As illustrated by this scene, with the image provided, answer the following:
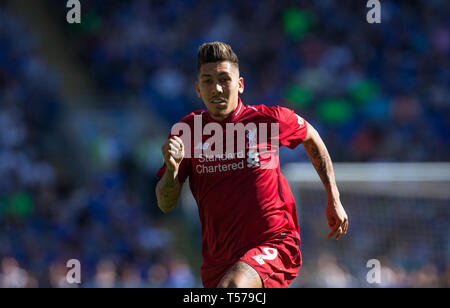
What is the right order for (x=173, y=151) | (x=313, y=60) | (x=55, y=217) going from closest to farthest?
1. (x=173, y=151)
2. (x=55, y=217)
3. (x=313, y=60)

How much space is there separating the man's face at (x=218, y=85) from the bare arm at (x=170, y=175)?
1.42ft

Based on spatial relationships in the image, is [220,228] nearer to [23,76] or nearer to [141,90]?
[141,90]

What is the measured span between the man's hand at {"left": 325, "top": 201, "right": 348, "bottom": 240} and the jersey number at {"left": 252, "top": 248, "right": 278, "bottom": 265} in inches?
16.8

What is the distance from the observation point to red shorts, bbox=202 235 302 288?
12.0ft

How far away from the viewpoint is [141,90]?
11023 millimetres

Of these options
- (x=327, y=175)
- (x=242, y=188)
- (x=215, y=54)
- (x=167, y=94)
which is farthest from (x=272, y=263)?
(x=167, y=94)

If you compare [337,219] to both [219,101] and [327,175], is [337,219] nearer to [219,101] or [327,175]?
[327,175]

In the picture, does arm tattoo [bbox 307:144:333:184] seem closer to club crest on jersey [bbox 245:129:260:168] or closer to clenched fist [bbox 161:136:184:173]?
club crest on jersey [bbox 245:129:260:168]

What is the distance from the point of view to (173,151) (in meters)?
3.60

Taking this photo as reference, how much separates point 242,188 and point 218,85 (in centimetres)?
68

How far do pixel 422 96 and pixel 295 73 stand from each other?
2347 mm

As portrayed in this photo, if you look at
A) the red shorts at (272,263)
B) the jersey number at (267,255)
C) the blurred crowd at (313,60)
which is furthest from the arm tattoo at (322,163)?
the blurred crowd at (313,60)

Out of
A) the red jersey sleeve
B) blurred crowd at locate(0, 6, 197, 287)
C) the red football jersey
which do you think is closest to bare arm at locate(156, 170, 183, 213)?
the red football jersey

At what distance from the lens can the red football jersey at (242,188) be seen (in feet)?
12.5
